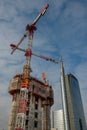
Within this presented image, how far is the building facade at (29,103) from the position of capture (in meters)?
100

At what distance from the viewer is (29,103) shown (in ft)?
383

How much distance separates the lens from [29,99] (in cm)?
11875

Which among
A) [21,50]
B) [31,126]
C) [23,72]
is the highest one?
[21,50]

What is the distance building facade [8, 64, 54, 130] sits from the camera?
100 m

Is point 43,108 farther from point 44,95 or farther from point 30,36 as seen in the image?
point 30,36

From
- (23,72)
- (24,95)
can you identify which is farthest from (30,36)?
(24,95)

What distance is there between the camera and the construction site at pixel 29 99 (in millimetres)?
101625

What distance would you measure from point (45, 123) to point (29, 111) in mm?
19206

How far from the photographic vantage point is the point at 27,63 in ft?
394

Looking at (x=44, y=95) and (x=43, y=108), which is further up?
(x=44, y=95)

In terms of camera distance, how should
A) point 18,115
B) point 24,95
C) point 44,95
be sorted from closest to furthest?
point 18,115
point 24,95
point 44,95

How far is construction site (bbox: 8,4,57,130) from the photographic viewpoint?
102m

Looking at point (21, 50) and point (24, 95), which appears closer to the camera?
point (24, 95)

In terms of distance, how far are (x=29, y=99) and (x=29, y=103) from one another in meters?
3.15
